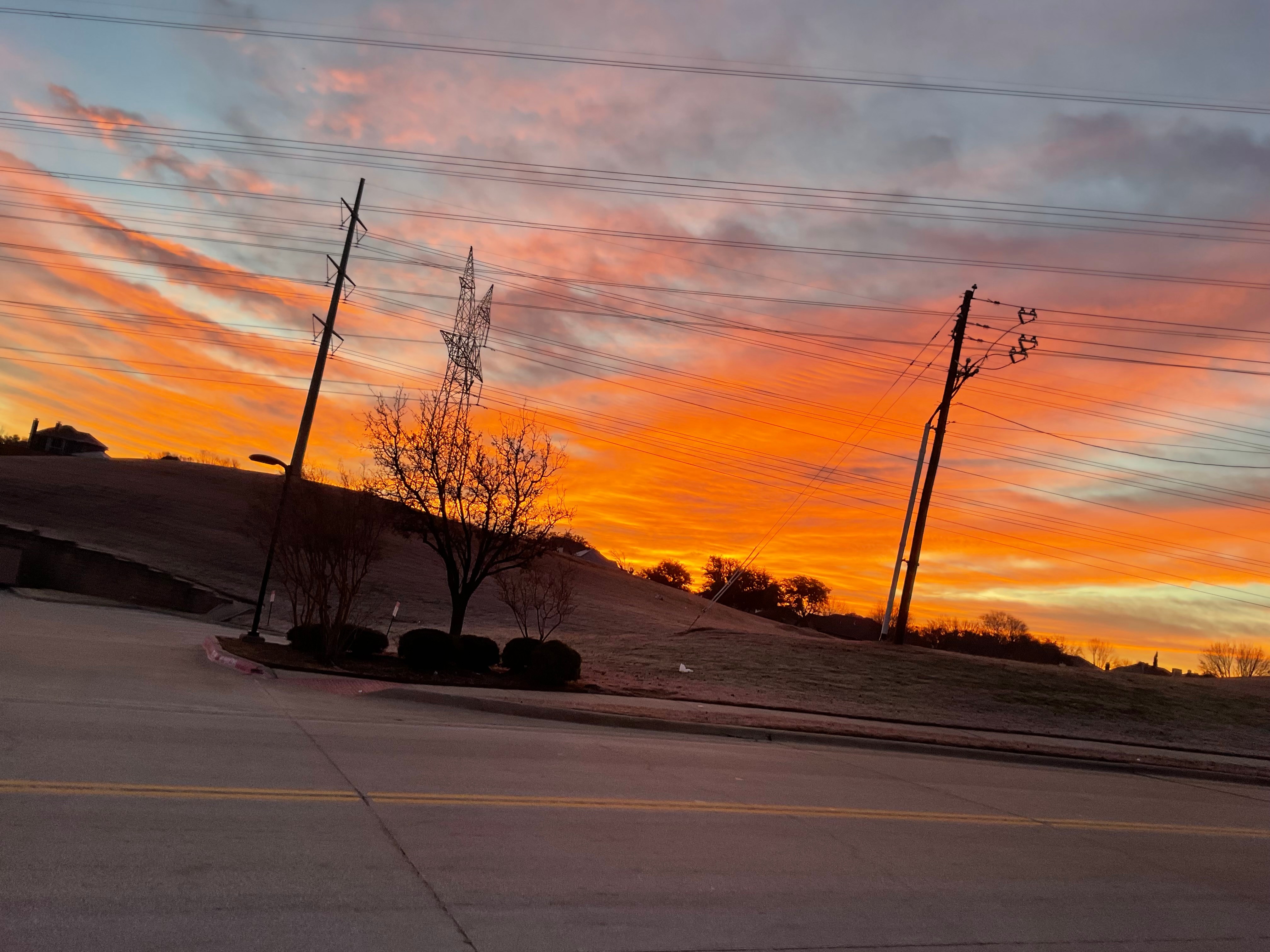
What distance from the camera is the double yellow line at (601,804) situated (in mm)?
6730

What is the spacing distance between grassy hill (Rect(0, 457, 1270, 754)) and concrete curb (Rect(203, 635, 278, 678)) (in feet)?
23.5

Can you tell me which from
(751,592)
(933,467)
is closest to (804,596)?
(751,592)

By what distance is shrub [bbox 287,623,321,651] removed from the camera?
64.9 ft

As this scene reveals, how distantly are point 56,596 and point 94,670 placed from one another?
77.5ft

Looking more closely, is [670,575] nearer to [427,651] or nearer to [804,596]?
[804,596]

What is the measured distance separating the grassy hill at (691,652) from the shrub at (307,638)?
20.4 feet

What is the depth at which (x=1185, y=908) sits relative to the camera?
23.7ft

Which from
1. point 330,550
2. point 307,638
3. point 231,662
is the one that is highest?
point 330,550

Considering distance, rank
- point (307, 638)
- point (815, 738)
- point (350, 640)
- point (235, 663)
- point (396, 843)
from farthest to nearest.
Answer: point (307, 638), point (350, 640), point (235, 663), point (815, 738), point (396, 843)

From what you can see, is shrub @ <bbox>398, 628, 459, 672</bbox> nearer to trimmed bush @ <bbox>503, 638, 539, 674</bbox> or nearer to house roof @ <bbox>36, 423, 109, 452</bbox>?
trimmed bush @ <bbox>503, 638, 539, 674</bbox>

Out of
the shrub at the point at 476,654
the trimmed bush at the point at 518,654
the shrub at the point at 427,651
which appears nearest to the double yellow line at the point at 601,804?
the shrub at the point at 427,651

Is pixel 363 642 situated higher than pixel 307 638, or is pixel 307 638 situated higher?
pixel 363 642

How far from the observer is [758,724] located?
53.2ft

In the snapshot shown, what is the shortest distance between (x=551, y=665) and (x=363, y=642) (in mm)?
4145
